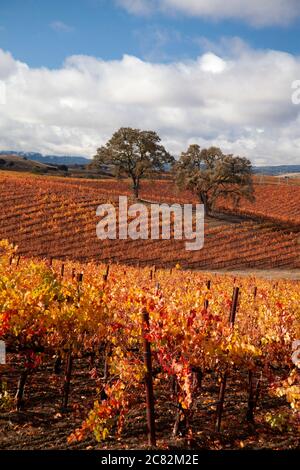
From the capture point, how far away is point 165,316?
23.2 ft

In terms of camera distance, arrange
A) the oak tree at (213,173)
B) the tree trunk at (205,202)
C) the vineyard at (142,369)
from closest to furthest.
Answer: the vineyard at (142,369) < the oak tree at (213,173) < the tree trunk at (205,202)

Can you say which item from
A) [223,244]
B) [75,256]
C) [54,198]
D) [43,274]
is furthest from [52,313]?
[54,198]

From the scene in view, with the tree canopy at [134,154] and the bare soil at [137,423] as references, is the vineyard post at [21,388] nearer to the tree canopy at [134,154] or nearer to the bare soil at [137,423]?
the bare soil at [137,423]

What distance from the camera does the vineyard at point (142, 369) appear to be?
713 cm

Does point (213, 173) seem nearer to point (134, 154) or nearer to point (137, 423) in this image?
point (134, 154)

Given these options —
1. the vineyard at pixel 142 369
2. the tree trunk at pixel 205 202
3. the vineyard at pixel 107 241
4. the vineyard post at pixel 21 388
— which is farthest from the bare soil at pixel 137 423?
the tree trunk at pixel 205 202

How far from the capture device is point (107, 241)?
38.1 metres

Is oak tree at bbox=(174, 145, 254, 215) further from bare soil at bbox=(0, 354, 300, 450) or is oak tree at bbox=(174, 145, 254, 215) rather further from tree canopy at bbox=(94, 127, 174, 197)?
bare soil at bbox=(0, 354, 300, 450)

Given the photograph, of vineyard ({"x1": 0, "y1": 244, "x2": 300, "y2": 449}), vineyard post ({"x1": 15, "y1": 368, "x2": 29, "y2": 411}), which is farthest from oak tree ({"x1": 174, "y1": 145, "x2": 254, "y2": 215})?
vineyard post ({"x1": 15, "y1": 368, "x2": 29, "y2": 411})

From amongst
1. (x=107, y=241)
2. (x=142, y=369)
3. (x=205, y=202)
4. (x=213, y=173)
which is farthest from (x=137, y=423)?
(x=205, y=202)

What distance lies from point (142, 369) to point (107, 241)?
3113cm

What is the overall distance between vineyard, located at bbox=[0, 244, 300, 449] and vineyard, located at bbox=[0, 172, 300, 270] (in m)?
24.4

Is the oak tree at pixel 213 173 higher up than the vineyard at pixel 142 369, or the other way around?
the oak tree at pixel 213 173

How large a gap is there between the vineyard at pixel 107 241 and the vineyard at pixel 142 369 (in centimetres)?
2439
